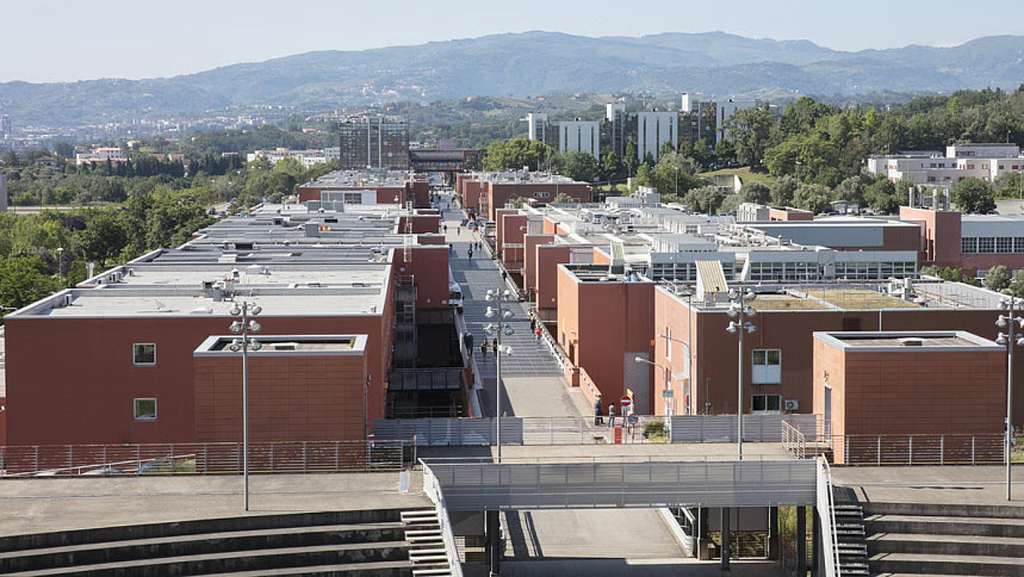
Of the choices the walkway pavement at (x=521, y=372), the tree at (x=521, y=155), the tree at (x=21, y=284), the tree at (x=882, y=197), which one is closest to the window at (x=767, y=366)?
the walkway pavement at (x=521, y=372)

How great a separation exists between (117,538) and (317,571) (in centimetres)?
363

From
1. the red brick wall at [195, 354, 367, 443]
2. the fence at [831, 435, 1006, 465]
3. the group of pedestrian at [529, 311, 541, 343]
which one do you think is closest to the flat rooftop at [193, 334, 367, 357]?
the red brick wall at [195, 354, 367, 443]

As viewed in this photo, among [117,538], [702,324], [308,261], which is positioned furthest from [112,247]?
[117,538]

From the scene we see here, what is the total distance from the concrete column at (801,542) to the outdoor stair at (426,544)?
7.86 metres

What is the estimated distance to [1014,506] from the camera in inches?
998

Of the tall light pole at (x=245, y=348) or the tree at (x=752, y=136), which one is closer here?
the tall light pole at (x=245, y=348)

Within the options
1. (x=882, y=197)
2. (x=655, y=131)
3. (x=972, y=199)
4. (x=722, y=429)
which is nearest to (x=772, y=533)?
(x=722, y=429)

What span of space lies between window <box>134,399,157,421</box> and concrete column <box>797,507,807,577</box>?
17.0 metres

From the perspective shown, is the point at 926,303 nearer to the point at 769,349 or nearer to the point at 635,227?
the point at 769,349

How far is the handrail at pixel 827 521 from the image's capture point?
948 inches

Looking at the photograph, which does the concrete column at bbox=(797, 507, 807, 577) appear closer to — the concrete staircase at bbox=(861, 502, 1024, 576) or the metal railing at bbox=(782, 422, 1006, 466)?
the concrete staircase at bbox=(861, 502, 1024, 576)

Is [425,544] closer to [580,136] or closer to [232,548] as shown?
[232,548]

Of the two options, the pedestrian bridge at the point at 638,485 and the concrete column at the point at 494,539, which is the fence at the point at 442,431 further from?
the pedestrian bridge at the point at 638,485

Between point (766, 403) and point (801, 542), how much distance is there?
10309 mm
